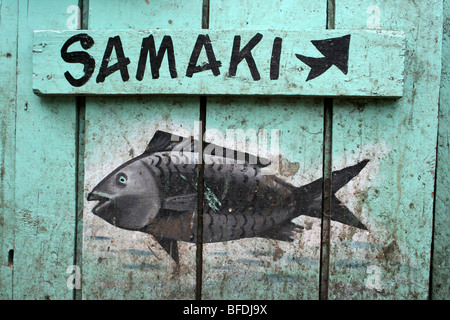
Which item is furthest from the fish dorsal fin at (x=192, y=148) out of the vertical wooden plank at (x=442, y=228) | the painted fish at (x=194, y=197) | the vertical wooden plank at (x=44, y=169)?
the vertical wooden plank at (x=442, y=228)

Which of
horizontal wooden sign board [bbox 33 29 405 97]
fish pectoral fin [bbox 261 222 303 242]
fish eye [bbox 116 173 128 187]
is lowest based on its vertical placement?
fish pectoral fin [bbox 261 222 303 242]

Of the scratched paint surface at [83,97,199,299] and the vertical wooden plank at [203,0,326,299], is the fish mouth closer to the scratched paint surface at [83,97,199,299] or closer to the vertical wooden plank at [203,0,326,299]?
the scratched paint surface at [83,97,199,299]

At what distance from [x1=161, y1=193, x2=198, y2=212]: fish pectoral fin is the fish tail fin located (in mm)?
490

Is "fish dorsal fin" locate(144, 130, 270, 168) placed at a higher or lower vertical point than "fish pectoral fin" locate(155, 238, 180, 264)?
higher

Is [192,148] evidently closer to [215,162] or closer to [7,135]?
[215,162]

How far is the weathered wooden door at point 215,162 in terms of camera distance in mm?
1508

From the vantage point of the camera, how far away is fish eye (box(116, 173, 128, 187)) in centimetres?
156

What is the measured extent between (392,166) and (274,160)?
0.53m

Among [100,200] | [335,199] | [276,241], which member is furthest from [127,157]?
[335,199]

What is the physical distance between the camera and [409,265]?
4.99ft

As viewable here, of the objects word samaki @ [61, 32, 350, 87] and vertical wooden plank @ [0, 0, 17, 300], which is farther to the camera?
vertical wooden plank @ [0, 0, 17, 300]

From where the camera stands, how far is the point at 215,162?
1.55 meters

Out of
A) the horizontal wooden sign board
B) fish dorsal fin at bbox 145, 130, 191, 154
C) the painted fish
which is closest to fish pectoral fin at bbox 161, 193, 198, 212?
the painted fish

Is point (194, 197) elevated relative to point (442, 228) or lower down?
elevated
